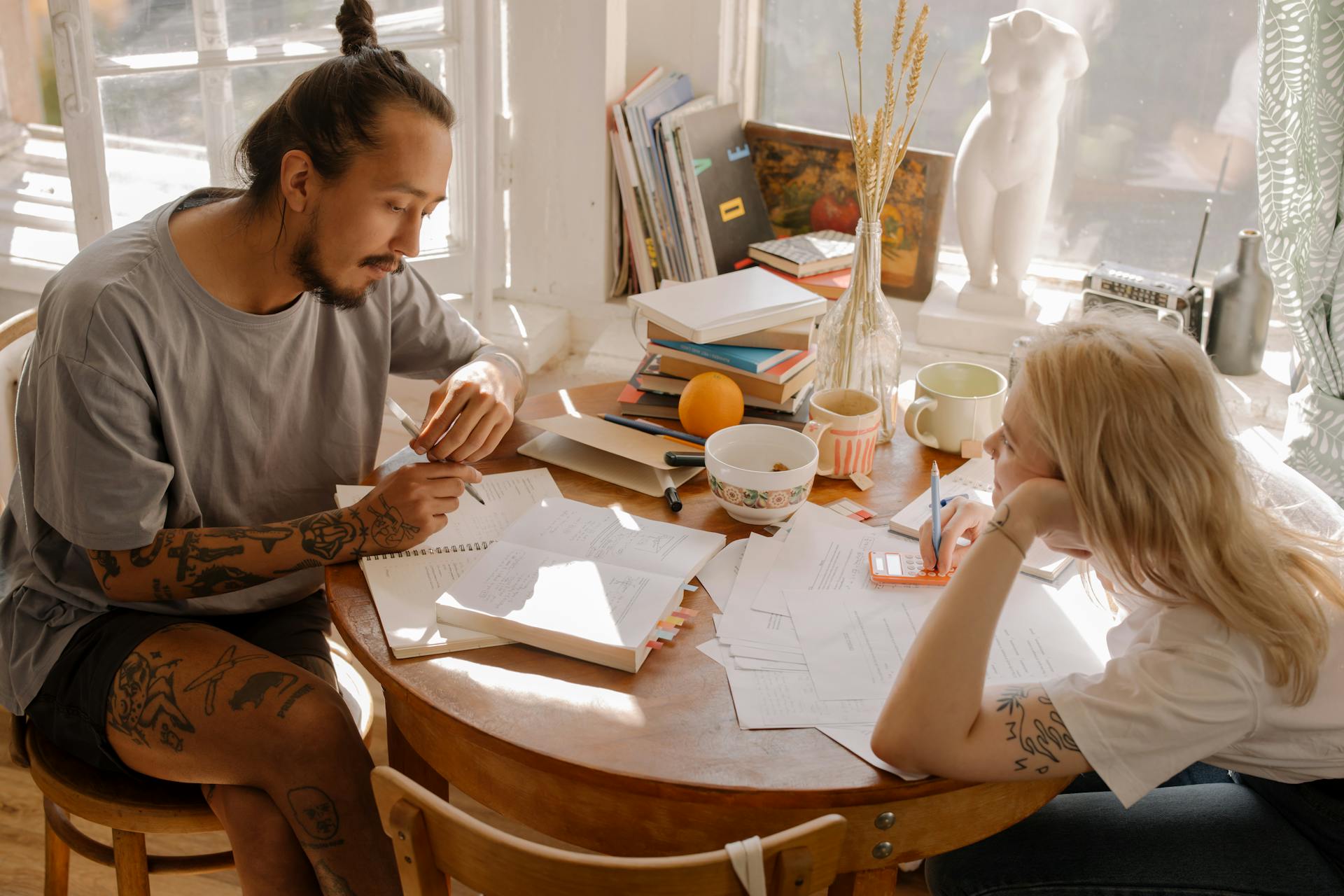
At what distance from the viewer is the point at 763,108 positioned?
2.60 metres

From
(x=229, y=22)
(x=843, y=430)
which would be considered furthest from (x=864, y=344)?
(x=229, y=22)

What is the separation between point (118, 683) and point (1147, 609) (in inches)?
45.0

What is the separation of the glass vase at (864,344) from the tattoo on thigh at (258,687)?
32.8 inches

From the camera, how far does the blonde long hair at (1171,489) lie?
3.46ft

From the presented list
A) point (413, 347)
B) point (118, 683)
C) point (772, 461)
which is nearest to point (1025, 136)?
point (772, 461)

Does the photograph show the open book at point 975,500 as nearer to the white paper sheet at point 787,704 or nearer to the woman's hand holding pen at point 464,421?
the white paper sheet at point 787,704

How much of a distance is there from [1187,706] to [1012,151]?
1417 mm

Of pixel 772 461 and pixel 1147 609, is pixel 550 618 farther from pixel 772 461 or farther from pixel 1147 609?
pixel 1147 609

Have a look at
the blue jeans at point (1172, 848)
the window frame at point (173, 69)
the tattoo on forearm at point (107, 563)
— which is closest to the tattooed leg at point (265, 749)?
the tattoo on forearm at point (107, 563)

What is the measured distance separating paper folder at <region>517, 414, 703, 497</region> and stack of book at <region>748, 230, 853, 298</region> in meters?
0.77

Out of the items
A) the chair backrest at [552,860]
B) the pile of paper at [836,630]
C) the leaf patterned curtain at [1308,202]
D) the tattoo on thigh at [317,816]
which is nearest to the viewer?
the chair backrest at [552,860]

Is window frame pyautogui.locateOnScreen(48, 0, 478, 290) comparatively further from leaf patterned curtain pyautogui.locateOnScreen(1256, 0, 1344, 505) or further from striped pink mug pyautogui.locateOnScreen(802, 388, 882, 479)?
leaf patterned curtain pyautogui.locateOnScreen(1256, 0, 1344, 505)

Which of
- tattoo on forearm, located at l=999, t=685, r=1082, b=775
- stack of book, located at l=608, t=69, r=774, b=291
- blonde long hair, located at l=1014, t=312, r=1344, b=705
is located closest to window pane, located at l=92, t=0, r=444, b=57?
stack of book, located at l=608, t=69, r=774, b=291

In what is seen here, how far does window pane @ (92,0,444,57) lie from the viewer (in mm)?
2109
